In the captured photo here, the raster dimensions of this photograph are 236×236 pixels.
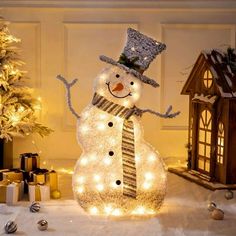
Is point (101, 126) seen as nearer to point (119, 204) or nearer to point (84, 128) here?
point (84, 128)

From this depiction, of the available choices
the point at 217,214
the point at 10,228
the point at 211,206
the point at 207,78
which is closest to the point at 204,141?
the point at 207,78

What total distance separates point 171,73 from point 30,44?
91 cm

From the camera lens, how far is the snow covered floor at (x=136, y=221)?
1649 mm

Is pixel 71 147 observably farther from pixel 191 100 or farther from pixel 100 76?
pixel 100 76

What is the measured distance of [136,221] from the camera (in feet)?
5.74

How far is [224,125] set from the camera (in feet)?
7.26

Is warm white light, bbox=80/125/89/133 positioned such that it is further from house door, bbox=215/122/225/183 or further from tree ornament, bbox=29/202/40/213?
house door, bbox=215/122/225/183

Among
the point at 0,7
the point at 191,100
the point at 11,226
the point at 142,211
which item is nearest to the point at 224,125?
the point at 191,100

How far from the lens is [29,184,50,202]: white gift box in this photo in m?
2.03

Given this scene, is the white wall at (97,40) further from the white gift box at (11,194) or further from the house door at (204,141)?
the white gift box at (11,194)

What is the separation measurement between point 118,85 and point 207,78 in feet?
2.32

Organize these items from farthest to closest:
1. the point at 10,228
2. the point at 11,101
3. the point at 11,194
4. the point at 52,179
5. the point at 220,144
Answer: the point at 11,101 → the point at 220,144 → the point at 52,179 → the point at 11,194 → the point at 10,228

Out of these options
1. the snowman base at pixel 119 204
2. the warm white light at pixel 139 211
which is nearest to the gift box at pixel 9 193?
the snowman base at pixel 119 204

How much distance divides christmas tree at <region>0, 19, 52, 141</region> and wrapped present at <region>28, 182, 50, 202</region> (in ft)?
1.99
